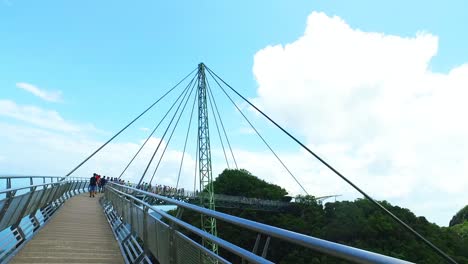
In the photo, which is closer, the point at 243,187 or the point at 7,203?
the point at 7,203

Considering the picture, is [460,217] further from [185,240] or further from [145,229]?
[185,240]

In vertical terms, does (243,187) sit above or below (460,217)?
above

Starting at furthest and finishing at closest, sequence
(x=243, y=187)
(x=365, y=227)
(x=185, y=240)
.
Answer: (x=243, y=187)
(x=365, y=227)
(x=185, y=240)

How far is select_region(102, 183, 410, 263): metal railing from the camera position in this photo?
176 centimetres

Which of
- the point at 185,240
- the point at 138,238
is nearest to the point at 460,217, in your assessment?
the point at 138,238

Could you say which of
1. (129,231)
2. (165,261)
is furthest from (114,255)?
(165,261)

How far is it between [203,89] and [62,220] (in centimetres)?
6315

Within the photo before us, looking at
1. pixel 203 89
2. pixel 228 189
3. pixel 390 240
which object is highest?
pixel 203 89

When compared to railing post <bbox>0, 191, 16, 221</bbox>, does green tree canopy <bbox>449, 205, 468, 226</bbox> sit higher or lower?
higher

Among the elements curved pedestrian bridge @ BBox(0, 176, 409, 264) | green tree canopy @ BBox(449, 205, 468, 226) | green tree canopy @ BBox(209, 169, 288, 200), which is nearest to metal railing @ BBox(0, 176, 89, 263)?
curved pedestrian bridge @ BBox(0, 176, 409, 264)

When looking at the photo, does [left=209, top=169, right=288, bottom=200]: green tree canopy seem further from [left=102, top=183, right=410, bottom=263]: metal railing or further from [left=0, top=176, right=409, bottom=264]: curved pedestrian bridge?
[left=102, top=183, right=410, bottom=263]: metal railing

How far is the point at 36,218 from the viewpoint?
1029 centimetres

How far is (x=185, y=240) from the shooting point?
424 centimetres

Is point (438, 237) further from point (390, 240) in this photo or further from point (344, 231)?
point (344, 231)
